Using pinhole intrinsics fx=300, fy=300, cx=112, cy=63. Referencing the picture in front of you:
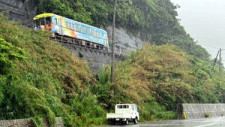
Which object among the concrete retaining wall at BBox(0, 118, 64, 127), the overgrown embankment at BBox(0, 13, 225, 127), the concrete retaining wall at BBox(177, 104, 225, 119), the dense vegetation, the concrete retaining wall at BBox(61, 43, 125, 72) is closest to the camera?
the concrete retaining wall at BBox(0, 118, 64, 127)

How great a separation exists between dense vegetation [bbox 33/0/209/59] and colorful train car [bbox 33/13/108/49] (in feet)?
11.7

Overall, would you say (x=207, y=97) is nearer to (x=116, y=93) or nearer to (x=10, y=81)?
(x=116, y=93)

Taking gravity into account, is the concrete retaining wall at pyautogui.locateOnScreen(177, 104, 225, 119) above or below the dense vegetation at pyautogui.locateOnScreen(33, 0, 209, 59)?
below

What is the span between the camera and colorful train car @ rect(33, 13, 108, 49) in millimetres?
31000

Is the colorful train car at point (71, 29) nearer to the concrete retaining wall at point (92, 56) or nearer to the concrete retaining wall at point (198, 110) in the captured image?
the concrete retaining wall at point (92, 56)

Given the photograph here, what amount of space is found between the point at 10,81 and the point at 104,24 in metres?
35.3

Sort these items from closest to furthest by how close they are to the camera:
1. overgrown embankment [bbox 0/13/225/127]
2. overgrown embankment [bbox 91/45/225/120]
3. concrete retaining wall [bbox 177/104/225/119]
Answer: overgrown embankment [bbox 0/13/225/127] → overgrown embankment [bbox 91/45/225/120] → concrete retaining wall [bbox 177/104/225/119]

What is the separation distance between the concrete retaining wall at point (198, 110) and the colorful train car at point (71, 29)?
13341 millimetres

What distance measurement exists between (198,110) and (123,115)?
2012 centimetres

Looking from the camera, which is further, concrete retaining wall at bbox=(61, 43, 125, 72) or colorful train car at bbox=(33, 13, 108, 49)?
colorful train car at bbox=(33, 13, 108, 49)

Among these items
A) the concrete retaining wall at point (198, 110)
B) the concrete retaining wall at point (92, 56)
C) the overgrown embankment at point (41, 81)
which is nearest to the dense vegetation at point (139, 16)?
the concrete retaining wall at point (92, 56)

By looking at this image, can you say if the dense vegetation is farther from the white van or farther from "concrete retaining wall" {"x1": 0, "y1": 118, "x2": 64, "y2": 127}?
"concrete retaining wall" {"x1": 0, "y1": 118, "x2": 64, "y2": 127}

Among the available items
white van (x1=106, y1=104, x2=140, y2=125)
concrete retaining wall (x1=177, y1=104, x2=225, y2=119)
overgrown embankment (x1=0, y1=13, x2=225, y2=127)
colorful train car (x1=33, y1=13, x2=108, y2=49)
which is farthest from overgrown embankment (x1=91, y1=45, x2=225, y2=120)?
colorful train car (x1=33, y1=13, x2=108, y2=49)

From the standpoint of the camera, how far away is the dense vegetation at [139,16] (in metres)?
39.3
